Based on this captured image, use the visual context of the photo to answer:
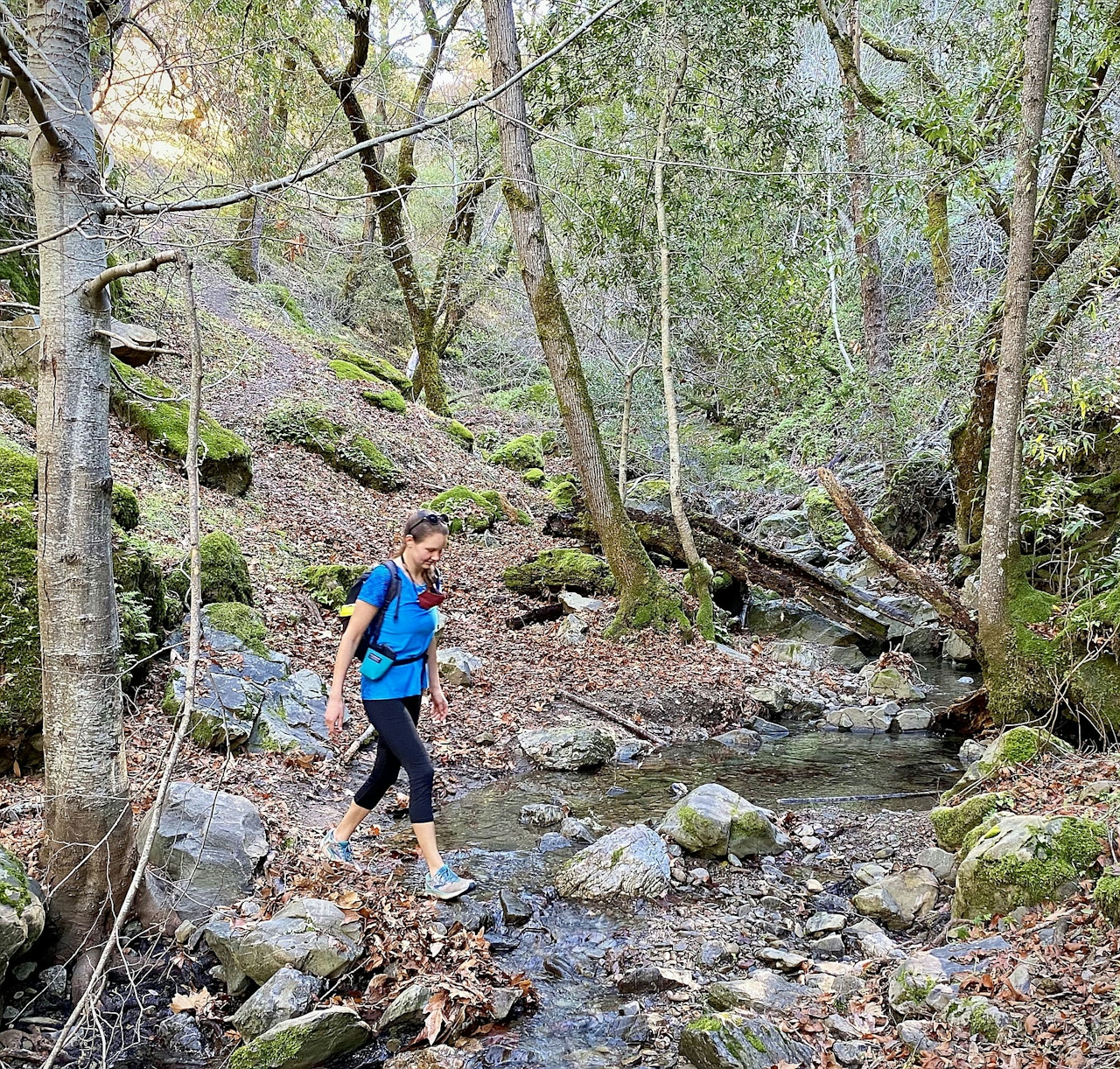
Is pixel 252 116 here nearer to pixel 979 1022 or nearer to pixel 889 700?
pixel 979 1022

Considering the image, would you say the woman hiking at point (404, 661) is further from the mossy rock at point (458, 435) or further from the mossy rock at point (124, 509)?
the mossy rock at point (458, 435)

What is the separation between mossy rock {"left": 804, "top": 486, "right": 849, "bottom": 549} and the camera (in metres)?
15.6

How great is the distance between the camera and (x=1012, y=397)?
6.71 m

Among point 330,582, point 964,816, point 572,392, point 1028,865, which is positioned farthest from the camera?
point 572,392

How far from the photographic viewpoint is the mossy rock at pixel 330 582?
9305 mm

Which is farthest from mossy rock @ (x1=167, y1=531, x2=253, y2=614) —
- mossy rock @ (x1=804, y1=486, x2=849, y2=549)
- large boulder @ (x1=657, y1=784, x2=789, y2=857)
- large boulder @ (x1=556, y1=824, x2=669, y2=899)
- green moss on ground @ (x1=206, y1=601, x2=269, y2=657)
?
mossy rock @ (x1=804, y1=486, x2=849, y2=549)

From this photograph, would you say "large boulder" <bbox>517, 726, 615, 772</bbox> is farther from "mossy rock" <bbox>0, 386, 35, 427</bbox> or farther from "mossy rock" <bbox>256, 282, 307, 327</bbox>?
"mossy rock" <bbox>256, 282, 307, 327</bbox>

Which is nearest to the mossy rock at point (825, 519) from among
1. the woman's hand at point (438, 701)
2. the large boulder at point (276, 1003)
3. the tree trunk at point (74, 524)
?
the woman's hand at point (438, 701)

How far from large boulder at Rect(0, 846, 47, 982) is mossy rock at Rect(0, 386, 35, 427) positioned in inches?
212

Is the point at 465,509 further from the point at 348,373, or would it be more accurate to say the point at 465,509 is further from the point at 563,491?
the point at 348,373

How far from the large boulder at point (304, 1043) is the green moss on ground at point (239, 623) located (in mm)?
4174

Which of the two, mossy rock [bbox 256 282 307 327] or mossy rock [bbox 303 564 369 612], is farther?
mossy rock [bbox 256 282 307 327]

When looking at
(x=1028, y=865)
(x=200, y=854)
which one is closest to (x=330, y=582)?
(x=200, y=854)

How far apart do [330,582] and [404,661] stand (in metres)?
5.56
